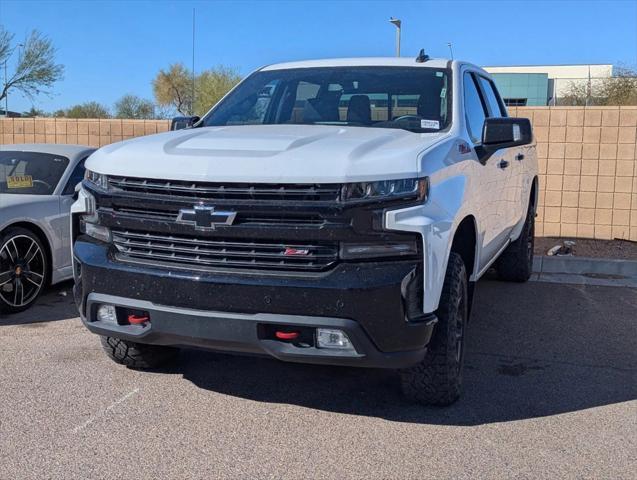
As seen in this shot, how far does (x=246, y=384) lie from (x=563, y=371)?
6.87 feet

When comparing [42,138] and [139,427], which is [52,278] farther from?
[42,138]

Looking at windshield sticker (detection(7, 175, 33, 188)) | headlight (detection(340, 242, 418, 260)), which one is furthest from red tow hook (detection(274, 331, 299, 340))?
windshield sticker (detection(7, 175, 33, 188))

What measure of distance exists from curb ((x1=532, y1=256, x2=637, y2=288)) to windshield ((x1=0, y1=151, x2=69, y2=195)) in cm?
512

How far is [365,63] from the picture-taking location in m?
4.97

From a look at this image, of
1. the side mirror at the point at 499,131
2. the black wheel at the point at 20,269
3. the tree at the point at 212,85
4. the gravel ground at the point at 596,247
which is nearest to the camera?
the side mirror at the point at 499,131

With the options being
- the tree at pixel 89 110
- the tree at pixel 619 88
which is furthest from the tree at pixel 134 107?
the tree at pixel 619 88

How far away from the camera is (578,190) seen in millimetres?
9484

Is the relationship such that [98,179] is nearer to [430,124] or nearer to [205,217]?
[205,217]

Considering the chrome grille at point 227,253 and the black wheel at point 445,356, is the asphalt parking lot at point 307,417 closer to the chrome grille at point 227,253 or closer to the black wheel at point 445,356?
the black wheel at point 445,356

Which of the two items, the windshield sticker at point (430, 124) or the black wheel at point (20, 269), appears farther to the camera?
the black wheel at point (20, 269)

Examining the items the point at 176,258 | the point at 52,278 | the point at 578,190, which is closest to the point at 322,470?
the point at 176,258

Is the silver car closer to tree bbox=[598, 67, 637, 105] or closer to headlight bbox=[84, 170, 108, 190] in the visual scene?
headlight bbox=[84, 170, 108, 190]

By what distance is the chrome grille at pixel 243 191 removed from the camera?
315cm

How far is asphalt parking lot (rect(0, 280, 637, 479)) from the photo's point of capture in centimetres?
319
